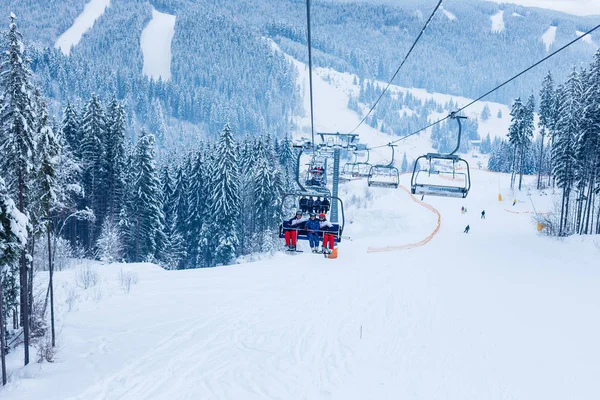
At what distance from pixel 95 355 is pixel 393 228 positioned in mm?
45157

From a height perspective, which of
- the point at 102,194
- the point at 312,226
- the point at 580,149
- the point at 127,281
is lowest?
the point at 127,281

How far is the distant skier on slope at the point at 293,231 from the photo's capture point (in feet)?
51.7

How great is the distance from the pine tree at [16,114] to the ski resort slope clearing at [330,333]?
14.9ft

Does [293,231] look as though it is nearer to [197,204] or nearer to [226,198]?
[226,198]

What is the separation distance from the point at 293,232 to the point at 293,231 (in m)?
0.04

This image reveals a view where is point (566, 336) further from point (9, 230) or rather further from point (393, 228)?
point (393, 228)

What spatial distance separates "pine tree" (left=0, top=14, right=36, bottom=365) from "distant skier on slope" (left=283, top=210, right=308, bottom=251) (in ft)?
31.4

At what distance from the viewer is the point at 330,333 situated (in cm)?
1596

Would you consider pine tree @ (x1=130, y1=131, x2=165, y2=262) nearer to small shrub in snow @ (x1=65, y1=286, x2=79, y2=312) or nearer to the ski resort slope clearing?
the ski resort slope clearing

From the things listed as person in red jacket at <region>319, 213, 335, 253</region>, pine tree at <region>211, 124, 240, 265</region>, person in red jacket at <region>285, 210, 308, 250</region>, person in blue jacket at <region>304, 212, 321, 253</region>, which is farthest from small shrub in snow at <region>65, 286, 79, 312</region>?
pine tree at <region>211, 124, 240, 265</region>

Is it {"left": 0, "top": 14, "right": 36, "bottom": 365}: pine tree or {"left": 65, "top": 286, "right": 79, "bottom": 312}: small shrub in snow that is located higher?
Answer: {"left": 0, "top": 14, "right": 36, "bottom": 365}: pine tree

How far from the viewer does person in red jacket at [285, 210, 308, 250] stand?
51.7 feet

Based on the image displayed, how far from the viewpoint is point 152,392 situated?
10875 mm

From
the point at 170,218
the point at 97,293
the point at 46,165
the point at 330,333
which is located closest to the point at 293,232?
the point at 330,333
